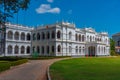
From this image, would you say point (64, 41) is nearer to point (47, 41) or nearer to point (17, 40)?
point (47, 41)

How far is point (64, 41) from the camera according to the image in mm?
70188

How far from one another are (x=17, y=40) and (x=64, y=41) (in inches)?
642

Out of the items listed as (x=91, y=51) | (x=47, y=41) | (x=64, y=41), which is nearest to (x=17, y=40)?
(x=47, y=41)

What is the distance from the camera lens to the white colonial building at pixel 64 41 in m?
68.1

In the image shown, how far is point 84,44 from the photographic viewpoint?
81750 millimetres

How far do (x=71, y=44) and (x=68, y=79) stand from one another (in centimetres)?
5692

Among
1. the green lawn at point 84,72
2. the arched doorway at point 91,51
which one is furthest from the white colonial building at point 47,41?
the green lawn at point 84,72

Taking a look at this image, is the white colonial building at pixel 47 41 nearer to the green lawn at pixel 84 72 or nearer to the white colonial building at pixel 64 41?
the white colonial building at pixel 64 41

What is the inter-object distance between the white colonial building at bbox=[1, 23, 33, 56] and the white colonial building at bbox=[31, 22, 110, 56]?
2.53 meters

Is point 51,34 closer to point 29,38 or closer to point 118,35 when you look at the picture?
point 29,38

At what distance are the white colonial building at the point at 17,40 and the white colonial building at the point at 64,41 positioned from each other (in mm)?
2527

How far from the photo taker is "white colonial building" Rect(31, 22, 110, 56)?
224ft

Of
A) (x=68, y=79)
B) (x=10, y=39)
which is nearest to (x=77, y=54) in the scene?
(x=10, y=39)

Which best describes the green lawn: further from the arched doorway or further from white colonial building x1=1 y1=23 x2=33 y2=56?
the arched doorway
